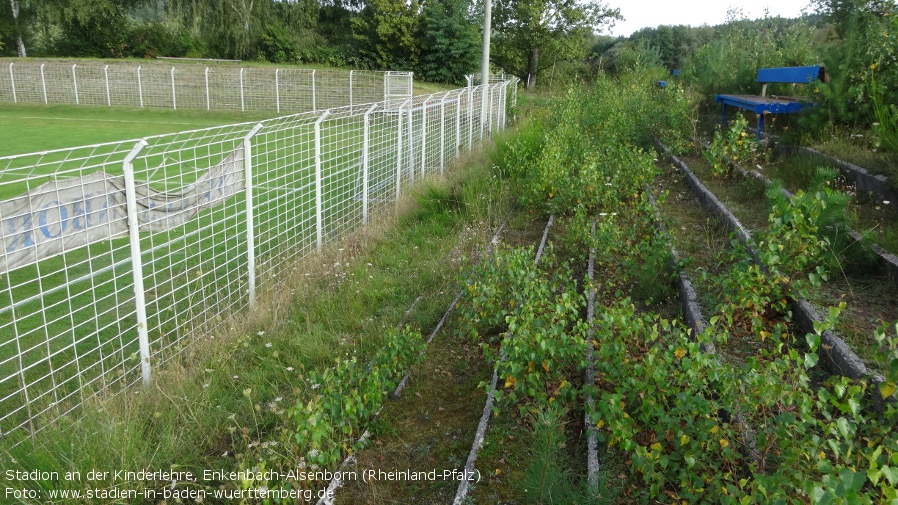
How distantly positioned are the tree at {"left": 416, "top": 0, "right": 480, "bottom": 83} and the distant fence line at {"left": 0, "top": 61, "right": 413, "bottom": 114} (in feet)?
30.1

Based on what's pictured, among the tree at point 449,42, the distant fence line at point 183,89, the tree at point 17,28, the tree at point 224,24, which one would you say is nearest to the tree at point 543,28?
the tree at point 449,42

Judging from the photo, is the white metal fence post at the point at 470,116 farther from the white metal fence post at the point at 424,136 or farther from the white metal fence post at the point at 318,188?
the white metal fence post at the point at 318,188

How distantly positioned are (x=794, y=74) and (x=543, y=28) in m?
26.7

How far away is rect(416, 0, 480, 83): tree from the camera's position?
34.9m

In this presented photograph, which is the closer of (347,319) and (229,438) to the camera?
(229,438)

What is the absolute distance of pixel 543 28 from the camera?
34562 mm

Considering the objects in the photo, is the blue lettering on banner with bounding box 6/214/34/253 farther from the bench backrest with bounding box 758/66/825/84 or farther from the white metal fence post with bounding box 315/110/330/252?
the bench backrest with bounding box 758/66/825/84

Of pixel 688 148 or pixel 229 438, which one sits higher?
pixel 688 148

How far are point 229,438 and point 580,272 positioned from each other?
11.5ft

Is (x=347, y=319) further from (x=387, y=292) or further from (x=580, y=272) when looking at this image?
(x=580, y=272)

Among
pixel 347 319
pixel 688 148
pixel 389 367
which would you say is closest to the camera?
pixel 389 367

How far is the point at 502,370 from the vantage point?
3.58m

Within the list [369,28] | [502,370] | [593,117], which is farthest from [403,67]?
[502,370]

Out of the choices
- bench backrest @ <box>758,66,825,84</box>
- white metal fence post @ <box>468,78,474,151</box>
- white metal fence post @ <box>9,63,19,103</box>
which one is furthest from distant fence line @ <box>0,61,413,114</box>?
bench backrest @ <box>758,66,825,84</box>
